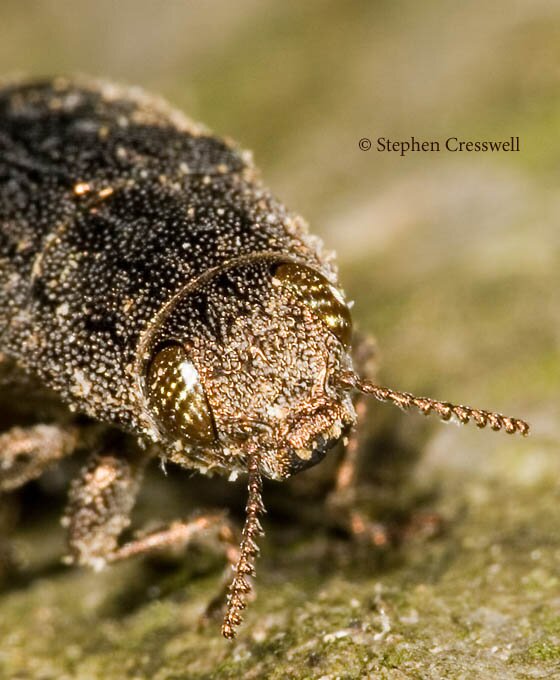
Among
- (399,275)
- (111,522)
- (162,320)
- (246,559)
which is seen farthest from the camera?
(399,275)

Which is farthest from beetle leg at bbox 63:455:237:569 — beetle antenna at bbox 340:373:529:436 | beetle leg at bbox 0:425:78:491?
beetle antenna at bbox 340:373:529:436

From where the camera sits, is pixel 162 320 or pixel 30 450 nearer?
pixel 162 320

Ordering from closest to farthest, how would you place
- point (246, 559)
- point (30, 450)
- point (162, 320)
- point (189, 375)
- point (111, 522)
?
1. point (246, 559)
2. point (189, 375)
3. point (162, 320)
4. point (111, 522)
5. point (30, 450)

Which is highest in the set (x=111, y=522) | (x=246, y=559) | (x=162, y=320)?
(x=162, y=320)

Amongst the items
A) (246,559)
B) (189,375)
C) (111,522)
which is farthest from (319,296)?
(111,522)

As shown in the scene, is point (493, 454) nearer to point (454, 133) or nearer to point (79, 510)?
point (79, 510)

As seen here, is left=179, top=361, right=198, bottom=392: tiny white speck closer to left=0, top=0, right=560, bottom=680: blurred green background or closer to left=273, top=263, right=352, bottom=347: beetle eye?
left=273, top=263, right=352, bottom=347: beetle eye

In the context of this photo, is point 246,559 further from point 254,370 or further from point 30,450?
point 30,450

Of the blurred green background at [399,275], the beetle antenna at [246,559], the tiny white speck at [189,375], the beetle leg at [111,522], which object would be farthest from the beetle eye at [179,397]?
the blurred green background at [399,275]
